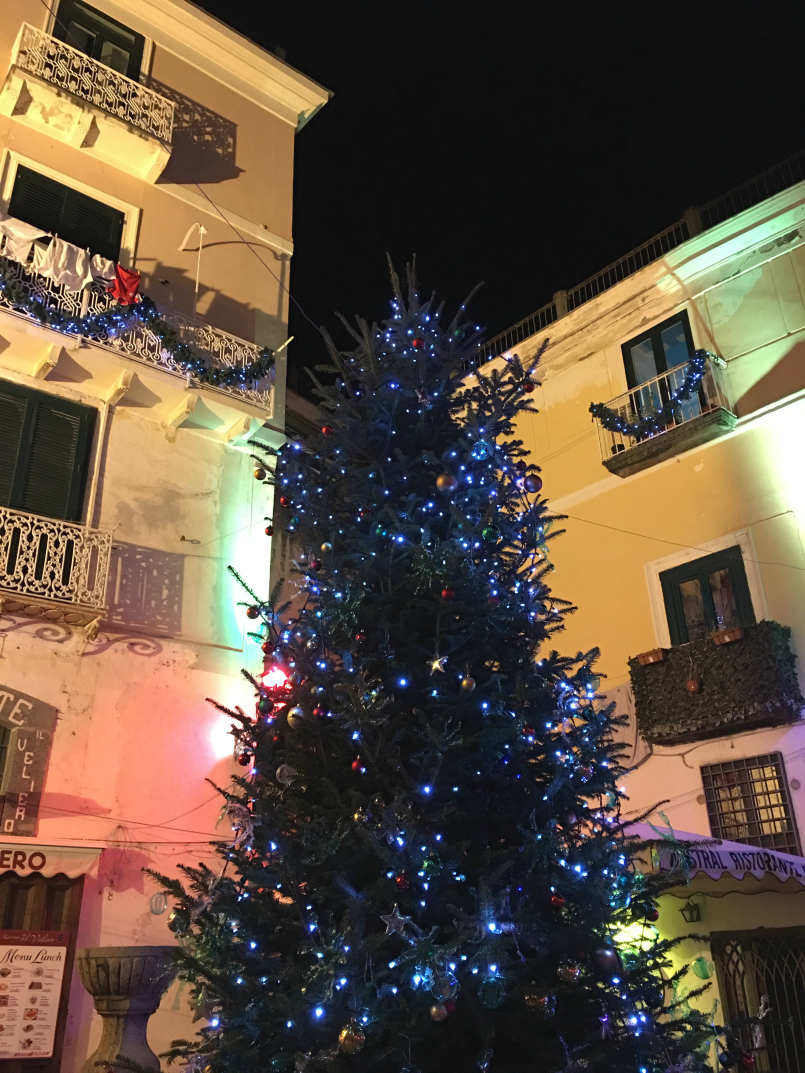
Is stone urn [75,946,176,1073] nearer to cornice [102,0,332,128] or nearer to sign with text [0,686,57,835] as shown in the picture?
sign with text [0,686,57,835]

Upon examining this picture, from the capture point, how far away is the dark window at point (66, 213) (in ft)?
33.7

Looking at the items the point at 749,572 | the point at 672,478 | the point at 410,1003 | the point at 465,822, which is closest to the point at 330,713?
the point at 465,822

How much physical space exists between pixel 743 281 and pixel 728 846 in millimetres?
9315

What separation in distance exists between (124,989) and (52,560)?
511cm

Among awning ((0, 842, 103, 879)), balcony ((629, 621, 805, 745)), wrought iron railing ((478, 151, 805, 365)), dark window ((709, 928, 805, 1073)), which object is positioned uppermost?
wrought iron railing ((478, 151, 805, 365))

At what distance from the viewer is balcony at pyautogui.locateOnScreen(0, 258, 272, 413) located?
9406 millimetres

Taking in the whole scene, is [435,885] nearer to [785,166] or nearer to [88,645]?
[88,645]

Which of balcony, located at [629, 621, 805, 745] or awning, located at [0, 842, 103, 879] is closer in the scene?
awning, located at [0, 842, 103, 879]

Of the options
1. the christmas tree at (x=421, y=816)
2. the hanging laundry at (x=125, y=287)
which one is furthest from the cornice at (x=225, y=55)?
the christmas tree at (x=421, y=816)

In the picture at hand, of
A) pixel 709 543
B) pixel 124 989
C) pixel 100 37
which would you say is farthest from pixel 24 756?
pixel 100 37

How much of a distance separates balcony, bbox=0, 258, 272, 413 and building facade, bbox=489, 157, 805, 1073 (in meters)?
6.48

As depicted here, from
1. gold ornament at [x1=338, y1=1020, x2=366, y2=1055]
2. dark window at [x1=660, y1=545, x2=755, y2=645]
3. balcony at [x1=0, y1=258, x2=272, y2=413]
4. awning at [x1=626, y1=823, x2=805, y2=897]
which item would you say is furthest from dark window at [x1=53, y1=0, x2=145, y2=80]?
awning at [x1=626, y1=823, x2=805, y2=897]

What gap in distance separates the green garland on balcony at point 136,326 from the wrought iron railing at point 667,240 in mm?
7767

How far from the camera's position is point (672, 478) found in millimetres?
13617
